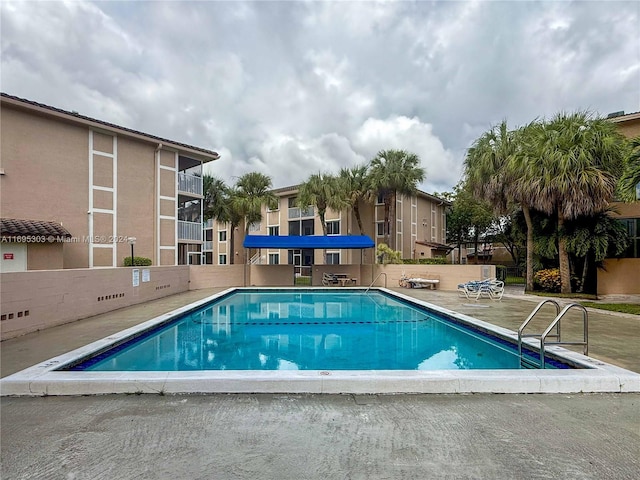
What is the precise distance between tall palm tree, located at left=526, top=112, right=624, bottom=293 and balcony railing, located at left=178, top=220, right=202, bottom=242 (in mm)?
18369

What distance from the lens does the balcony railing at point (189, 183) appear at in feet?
73.3

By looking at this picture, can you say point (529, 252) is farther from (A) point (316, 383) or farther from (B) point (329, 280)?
(A) point (316, 383)

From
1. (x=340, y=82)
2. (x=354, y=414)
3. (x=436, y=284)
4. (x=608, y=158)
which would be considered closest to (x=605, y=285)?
(x=608, y=158)

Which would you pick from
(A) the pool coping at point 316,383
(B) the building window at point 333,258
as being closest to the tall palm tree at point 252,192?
(B) the building window at point 333,258

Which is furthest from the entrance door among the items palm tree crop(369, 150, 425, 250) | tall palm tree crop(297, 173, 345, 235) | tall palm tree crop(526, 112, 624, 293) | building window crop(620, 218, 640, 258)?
building window crop(620, 218, 640, 258)

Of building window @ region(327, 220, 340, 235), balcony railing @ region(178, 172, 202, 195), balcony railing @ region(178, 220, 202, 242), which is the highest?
balcony railing @ region(178, 172, 202, 195)

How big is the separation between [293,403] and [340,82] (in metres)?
17.2

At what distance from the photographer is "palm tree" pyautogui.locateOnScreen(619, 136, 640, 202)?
428 inches

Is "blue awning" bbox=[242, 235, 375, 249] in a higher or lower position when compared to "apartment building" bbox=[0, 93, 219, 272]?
lower

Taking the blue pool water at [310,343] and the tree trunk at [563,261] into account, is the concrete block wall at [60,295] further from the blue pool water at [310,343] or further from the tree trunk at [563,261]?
the tree trunk at [563,261]

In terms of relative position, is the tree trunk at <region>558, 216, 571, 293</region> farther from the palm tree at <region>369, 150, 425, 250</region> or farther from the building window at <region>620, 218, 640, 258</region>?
the palm tree at <region>369, 150, 425, 250</region>

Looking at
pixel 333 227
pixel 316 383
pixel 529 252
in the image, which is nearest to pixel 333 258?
pixel 333 227

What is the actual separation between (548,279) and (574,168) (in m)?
5.52

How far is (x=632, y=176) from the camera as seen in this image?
10.9m
